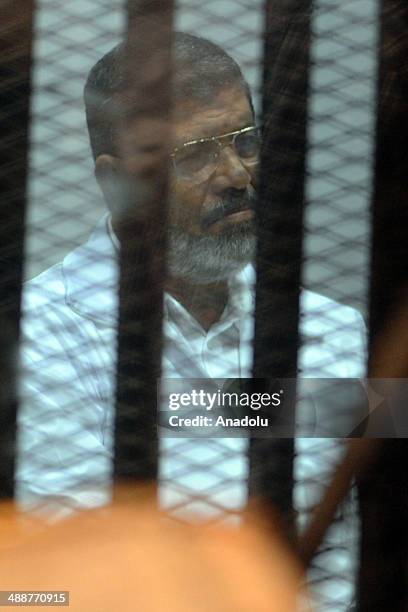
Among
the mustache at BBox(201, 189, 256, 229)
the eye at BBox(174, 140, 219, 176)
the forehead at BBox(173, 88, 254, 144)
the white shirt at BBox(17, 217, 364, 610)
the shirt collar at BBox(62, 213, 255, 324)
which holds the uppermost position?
the forehead at BBox(173, 88, 254, 144)

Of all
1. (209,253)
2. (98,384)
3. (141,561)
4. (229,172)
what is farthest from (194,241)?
(141,561)

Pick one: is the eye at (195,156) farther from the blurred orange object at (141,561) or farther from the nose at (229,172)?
the blurred orange object at (141,561)

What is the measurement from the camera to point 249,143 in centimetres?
199

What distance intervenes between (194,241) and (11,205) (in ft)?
1.06

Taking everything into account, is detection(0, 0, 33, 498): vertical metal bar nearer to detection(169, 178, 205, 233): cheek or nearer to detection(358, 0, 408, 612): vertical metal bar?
detection(169, 178, 205, 233): cheek

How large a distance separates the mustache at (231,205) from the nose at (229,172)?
0.05ft

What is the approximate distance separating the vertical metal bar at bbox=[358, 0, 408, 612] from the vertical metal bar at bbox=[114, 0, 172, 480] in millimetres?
373

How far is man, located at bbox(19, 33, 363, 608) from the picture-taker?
1.97 metres

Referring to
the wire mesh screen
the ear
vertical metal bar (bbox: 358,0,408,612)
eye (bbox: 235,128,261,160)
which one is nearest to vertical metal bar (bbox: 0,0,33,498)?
the wire mesh screen

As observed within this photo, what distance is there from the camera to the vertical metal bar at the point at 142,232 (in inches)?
77.9

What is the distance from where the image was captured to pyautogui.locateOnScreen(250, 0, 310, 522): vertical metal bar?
6.50ft

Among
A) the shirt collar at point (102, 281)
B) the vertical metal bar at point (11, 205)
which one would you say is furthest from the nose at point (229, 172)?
the vertical metal bar at point (11, 205)

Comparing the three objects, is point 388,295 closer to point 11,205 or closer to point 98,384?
point 98,384

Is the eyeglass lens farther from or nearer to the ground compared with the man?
farther from the ground
